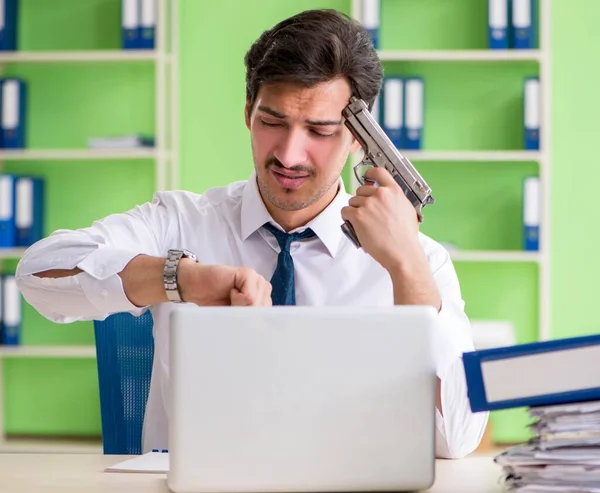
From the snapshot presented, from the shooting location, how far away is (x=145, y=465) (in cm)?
114

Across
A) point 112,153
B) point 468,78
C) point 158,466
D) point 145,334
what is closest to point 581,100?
point 468,78

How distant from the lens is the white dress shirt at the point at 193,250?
56.9 inches

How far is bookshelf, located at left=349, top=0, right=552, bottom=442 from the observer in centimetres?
378

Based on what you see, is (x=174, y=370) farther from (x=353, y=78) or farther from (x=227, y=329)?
(x=353, y=78)

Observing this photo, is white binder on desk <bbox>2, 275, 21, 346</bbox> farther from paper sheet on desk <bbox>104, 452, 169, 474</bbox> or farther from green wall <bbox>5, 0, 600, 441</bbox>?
paper sheet on desk <bbox>104, 452, 169, 474</bbox>

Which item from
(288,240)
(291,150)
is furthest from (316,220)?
(291,150)

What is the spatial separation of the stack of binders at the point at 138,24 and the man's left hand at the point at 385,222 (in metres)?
2.45

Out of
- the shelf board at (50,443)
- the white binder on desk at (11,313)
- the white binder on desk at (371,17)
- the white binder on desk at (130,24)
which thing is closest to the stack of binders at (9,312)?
the white binder on desk at (11,313)

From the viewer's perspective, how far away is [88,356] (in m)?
3.74

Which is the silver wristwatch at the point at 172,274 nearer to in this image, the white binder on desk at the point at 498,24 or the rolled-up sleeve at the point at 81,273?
the rolled-up sleeve at the point at 81,273

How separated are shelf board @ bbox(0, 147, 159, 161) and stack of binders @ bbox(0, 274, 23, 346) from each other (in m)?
0.50

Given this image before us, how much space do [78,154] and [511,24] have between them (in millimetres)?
1846

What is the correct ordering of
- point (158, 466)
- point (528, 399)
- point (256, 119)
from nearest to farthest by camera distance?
1. point (528, 399)
2. point (158, 466)
3. point (256, 119)

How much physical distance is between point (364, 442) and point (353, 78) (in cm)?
92
